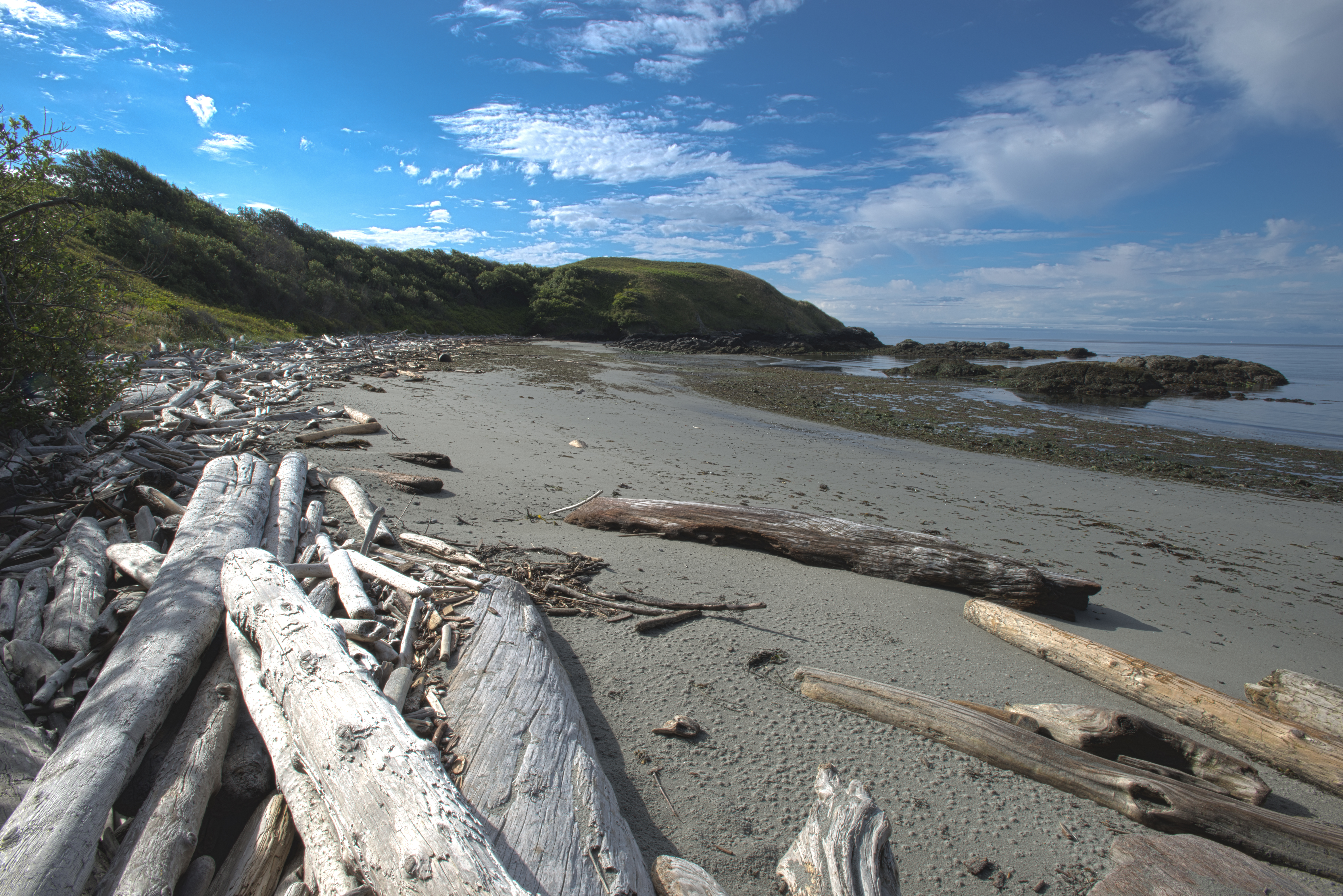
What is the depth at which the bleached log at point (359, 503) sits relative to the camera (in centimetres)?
481

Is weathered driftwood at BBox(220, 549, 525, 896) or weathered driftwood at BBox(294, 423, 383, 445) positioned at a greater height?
weathered driftwood at BBox(294, 423, 383, 445)

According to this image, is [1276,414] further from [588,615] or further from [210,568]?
[210,568]

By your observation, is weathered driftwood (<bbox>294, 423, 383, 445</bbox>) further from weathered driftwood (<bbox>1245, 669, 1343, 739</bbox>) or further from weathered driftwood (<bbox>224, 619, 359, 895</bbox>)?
weathered driftwood (<bbox>1245, 669, 1343, 739</bbox>)

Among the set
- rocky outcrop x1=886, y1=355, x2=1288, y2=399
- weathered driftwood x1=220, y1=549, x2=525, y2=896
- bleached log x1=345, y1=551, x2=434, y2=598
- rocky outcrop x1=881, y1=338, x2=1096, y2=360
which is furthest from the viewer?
rocky outcrop x1=881, y1=338, x2=1096, y2=360

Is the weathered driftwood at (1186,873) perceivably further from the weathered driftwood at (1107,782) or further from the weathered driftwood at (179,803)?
the weathered driftwood at (179,803)

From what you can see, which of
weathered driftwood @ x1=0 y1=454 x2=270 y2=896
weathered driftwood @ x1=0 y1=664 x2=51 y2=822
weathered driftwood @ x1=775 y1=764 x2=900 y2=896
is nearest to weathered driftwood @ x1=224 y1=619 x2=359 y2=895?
weathered driftwood @ x1=0 y1=454 x2=270 y2=896

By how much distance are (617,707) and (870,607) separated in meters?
2.53

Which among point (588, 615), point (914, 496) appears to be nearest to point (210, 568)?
point (588, 615)

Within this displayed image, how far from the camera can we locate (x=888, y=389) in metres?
23.8

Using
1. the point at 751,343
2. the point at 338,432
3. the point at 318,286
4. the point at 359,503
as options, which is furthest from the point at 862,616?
the point at 751,343

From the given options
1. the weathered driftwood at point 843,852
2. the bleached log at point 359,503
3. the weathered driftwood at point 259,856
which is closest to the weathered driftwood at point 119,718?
the weathered driftwood at point 259,856

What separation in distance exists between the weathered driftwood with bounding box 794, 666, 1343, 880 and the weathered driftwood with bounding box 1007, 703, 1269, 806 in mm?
95

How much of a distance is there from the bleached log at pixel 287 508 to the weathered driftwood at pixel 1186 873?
461 cm

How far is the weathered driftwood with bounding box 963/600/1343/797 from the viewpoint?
3.19 metres
